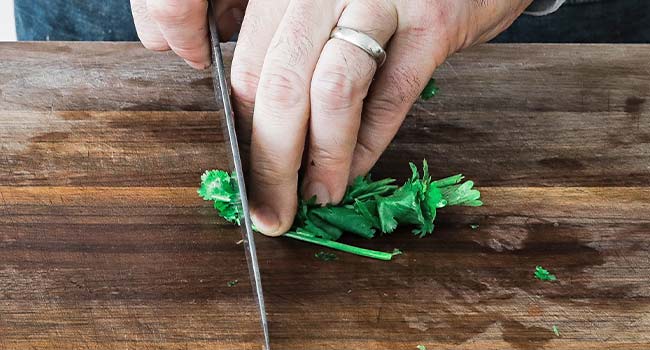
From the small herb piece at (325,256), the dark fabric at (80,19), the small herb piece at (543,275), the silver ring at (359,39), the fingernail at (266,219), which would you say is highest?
the silver ring at (359,39)

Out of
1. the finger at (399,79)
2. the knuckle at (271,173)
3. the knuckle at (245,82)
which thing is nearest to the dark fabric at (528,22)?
the finger at (399,79)

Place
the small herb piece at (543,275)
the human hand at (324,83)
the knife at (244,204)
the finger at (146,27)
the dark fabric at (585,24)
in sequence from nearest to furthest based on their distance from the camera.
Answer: the knife at (244,204), the human hand at (324,83), the small herb piece at (543,275), the finger at (146,27), the dark fabric at (585,24)

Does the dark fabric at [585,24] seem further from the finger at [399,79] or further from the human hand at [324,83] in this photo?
the finger at [399,79]

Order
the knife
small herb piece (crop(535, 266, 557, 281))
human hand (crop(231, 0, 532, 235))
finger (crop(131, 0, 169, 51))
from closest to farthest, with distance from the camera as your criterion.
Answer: the knife
human hand (crop(231, 0, 532, 235))
small herb piece (crop(535, 266, 557, 281))
finger (crop(131, 0, 169, 51))

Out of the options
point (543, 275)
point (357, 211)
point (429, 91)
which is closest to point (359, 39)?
point (357, 211)

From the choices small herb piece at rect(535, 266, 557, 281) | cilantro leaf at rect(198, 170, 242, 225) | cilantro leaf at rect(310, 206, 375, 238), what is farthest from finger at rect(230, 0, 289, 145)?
small herb piece at rect(535, 266, 557, 281)

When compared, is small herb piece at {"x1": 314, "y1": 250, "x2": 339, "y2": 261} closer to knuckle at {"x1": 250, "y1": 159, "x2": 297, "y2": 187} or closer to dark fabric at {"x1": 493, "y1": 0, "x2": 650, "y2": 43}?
knuckle at {"x1": 250, "y1": 159, "x2": 297, "y2": 187}

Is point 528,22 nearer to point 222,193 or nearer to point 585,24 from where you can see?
point 585,24
